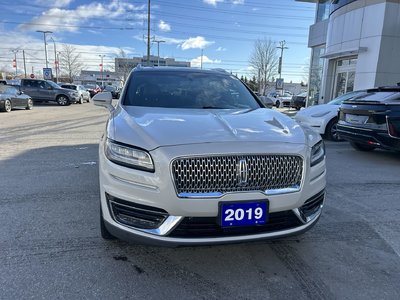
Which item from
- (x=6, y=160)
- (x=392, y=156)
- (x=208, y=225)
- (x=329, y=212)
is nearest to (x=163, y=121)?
(x=208, y=225)

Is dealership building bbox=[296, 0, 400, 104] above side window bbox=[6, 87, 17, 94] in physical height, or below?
above

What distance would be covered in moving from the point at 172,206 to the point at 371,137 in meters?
5.75

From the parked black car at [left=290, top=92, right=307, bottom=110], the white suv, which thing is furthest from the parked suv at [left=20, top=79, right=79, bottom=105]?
the white suv

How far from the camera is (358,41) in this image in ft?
53.2

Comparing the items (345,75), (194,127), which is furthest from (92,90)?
(194,127)

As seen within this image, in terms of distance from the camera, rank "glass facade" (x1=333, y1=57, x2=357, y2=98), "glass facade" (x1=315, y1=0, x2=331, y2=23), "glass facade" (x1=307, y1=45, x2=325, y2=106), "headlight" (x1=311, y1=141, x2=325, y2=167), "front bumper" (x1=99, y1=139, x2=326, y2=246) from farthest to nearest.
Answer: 1. "glass facade" (x1=315, y1=0, x2=331, y2=23)
2. "glass facade" (x1=307, y1=45, x2=325, y2=106)
3. "glass facade" (x1=333, y1=57, x2=357, y2=98)
4. "headlight" (x1=311, y1=141, x2=325, y2=167)
5. "front bumper" (x1=99, y1=139, x2=326, y2=246)

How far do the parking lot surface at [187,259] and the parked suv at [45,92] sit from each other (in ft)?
70.7

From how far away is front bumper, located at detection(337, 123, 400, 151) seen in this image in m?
6.56

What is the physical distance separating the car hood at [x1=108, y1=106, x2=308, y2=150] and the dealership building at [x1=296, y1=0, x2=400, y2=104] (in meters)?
14.3

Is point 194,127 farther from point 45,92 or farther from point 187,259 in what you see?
point 45,92

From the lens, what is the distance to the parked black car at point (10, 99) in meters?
17.0

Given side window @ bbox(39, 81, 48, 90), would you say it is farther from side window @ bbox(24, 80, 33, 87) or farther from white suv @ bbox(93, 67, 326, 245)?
white suv @ bbox(93, 67, 326, 245)

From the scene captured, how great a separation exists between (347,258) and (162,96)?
259cm

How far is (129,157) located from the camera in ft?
8.43
